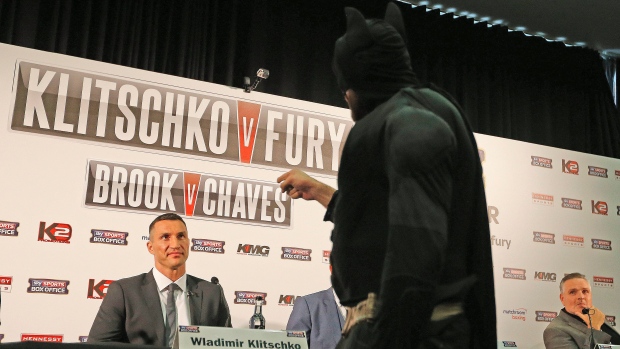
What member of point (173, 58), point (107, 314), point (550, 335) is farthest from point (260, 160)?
point (550, 335)

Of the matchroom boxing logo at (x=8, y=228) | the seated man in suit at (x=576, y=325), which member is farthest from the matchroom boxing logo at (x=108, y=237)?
the seated man in suit at (x=576, y=325)

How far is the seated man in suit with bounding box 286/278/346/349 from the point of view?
4062 millimetres

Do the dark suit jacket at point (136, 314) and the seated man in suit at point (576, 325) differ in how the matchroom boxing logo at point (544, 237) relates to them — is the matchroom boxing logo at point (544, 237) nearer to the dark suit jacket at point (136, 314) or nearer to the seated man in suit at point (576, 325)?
the seated man in suit at point (576, 325)

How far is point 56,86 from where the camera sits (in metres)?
4.42

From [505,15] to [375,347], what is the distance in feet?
21.0

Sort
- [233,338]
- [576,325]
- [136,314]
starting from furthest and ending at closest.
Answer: [576,325] → [136,314] → [233,338]

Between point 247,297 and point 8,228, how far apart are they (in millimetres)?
1583

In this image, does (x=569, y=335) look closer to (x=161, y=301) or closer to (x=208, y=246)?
(x=208, y=246)

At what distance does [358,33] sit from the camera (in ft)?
4.30

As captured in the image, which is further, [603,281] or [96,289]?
[603,281]

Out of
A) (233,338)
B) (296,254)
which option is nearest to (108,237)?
(296,254)

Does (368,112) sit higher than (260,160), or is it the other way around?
(260,160)

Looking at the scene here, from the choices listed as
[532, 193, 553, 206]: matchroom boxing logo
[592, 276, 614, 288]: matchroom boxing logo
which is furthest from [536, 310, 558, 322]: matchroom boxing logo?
[532, 193, 553, 206]: matchroom boxing logo

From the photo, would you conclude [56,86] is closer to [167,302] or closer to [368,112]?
[167,302]
